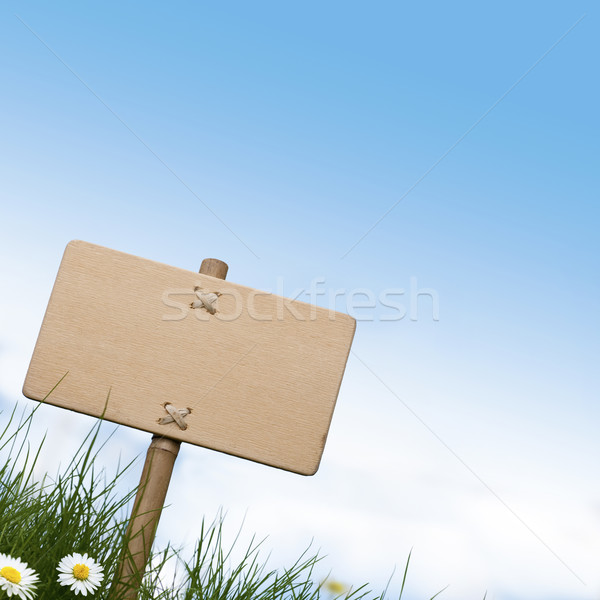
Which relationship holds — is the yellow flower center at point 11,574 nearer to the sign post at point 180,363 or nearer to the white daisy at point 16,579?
the white daisy at point 16,579

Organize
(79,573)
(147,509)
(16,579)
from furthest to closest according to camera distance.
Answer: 1. (147,509)
2. (79,573)
3. (16,579)

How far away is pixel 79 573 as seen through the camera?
147 cm

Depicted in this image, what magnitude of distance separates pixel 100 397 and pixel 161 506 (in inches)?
14.1

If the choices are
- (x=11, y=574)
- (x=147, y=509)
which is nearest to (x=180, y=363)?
(x=147, y=509)

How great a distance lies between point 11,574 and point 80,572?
19 centimetres

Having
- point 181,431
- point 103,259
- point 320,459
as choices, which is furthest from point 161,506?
point 103,259

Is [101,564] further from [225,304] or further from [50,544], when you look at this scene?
[225,304]

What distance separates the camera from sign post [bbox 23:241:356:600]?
1854mm

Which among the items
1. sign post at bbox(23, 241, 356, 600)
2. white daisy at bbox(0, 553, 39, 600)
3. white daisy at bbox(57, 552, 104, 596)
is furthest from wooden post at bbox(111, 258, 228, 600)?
white daisy at bbox(0, 553, 39, 600)

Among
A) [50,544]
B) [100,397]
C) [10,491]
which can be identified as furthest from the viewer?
[100,397]

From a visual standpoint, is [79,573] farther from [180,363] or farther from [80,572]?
[180,363]

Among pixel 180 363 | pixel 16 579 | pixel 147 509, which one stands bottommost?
pixel 16 579

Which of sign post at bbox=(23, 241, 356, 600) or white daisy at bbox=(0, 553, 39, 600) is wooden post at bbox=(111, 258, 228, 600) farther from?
white daisy at bbox=(0, 553, 39, 600)

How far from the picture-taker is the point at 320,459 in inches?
73.9
